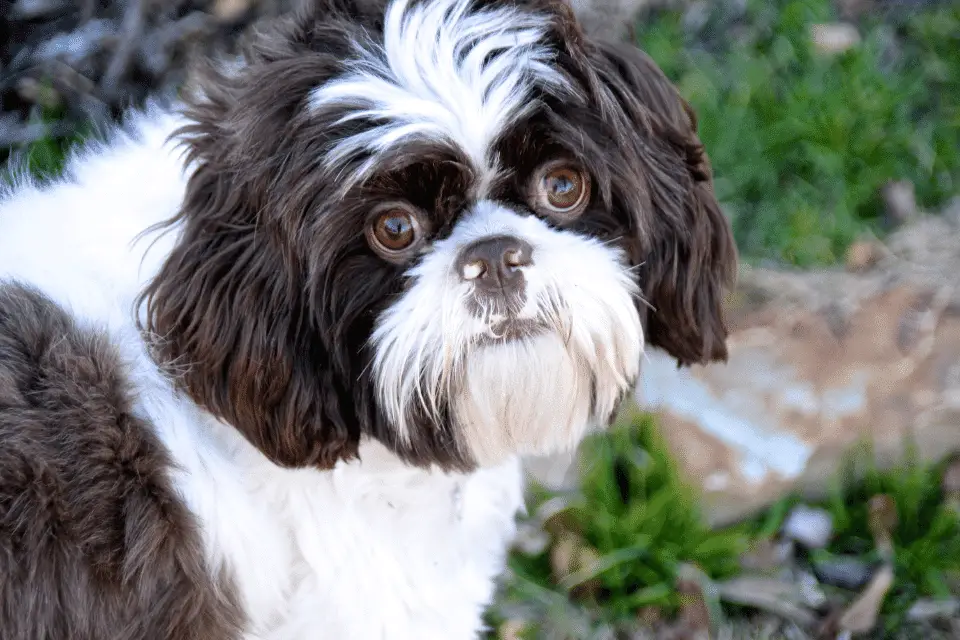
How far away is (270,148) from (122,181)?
0.58 m

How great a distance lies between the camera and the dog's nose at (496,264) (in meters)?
1.82

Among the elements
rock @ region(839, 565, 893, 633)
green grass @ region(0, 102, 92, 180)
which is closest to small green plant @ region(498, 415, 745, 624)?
rock @ region(839, 565, 893, 633)

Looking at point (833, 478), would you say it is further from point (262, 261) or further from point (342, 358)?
point (262, 261)

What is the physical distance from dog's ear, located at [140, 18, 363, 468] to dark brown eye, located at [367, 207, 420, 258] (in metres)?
0.13

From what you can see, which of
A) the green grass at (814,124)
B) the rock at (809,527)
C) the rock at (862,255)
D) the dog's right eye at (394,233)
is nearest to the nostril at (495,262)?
the dog's right eye at (394,233)

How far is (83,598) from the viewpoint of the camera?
6.24 ft

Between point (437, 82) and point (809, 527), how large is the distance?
197 cm

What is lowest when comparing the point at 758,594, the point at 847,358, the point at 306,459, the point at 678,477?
the point at 758,594

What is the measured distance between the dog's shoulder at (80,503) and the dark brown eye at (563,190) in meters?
0.89

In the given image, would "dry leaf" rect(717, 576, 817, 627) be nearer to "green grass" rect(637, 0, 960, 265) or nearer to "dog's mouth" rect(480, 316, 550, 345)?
"green grass" rect(637, 0, 960, 265)

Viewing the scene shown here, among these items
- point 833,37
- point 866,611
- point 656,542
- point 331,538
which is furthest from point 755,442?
point 833,37

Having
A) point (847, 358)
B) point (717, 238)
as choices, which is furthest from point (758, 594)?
point (717, 238)

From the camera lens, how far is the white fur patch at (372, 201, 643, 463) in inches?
73.5

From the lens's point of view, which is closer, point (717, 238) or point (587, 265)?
point (587, 265)
